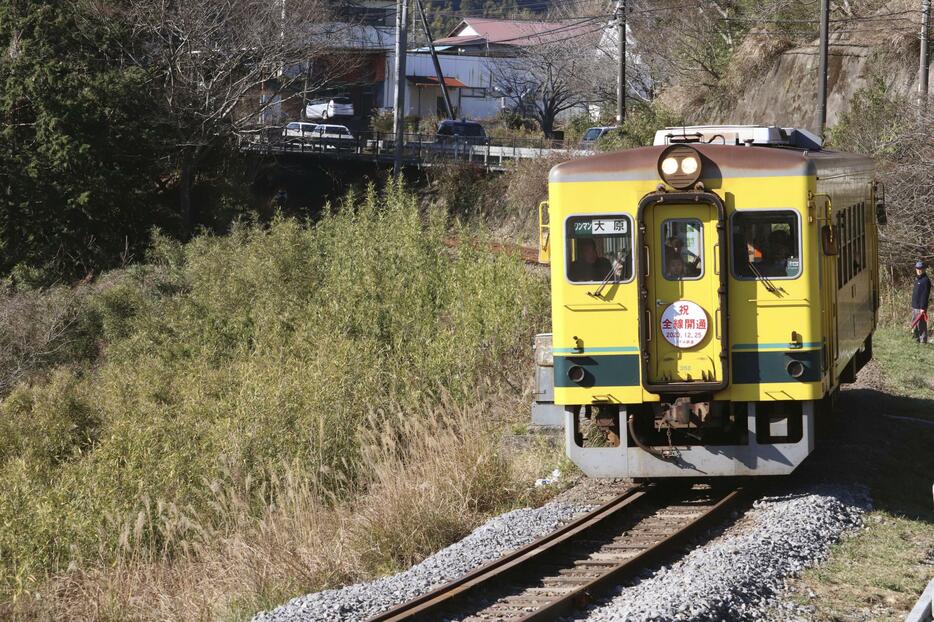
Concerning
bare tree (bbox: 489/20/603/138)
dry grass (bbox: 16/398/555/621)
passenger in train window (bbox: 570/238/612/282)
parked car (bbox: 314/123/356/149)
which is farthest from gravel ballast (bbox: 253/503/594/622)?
bare tree (bbox: 489/20/603/138)

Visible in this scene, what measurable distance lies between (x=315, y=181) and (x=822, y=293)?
36.6 meters

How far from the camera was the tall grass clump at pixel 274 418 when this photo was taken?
9852 millimetres

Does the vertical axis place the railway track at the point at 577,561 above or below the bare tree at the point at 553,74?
below

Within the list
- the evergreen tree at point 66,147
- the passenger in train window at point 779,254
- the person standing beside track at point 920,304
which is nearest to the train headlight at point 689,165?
the passenger in train window at point 779,254

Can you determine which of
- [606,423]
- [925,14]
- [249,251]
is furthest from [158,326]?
Result: [925,14]

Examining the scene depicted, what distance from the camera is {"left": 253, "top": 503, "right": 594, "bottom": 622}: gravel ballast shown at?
7.03 metres

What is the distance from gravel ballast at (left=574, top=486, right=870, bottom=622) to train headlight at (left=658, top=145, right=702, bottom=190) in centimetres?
286

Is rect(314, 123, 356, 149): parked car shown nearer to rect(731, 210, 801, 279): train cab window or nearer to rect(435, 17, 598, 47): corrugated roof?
rect(435, 17, 598, 47): corrugated roof

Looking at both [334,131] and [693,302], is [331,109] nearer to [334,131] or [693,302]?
[334,131]

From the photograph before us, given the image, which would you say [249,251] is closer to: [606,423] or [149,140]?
[149,140]

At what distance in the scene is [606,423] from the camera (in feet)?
33.6

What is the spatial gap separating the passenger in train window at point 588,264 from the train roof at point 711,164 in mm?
584

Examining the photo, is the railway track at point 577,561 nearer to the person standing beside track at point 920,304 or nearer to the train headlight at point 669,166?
the train headlight at point 669,166

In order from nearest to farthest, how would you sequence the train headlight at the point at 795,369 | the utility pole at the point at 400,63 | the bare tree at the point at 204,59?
the train headlight at the point at 795,369, the utility pole at the point at 400,63, the bare tree at the point at 204,59
